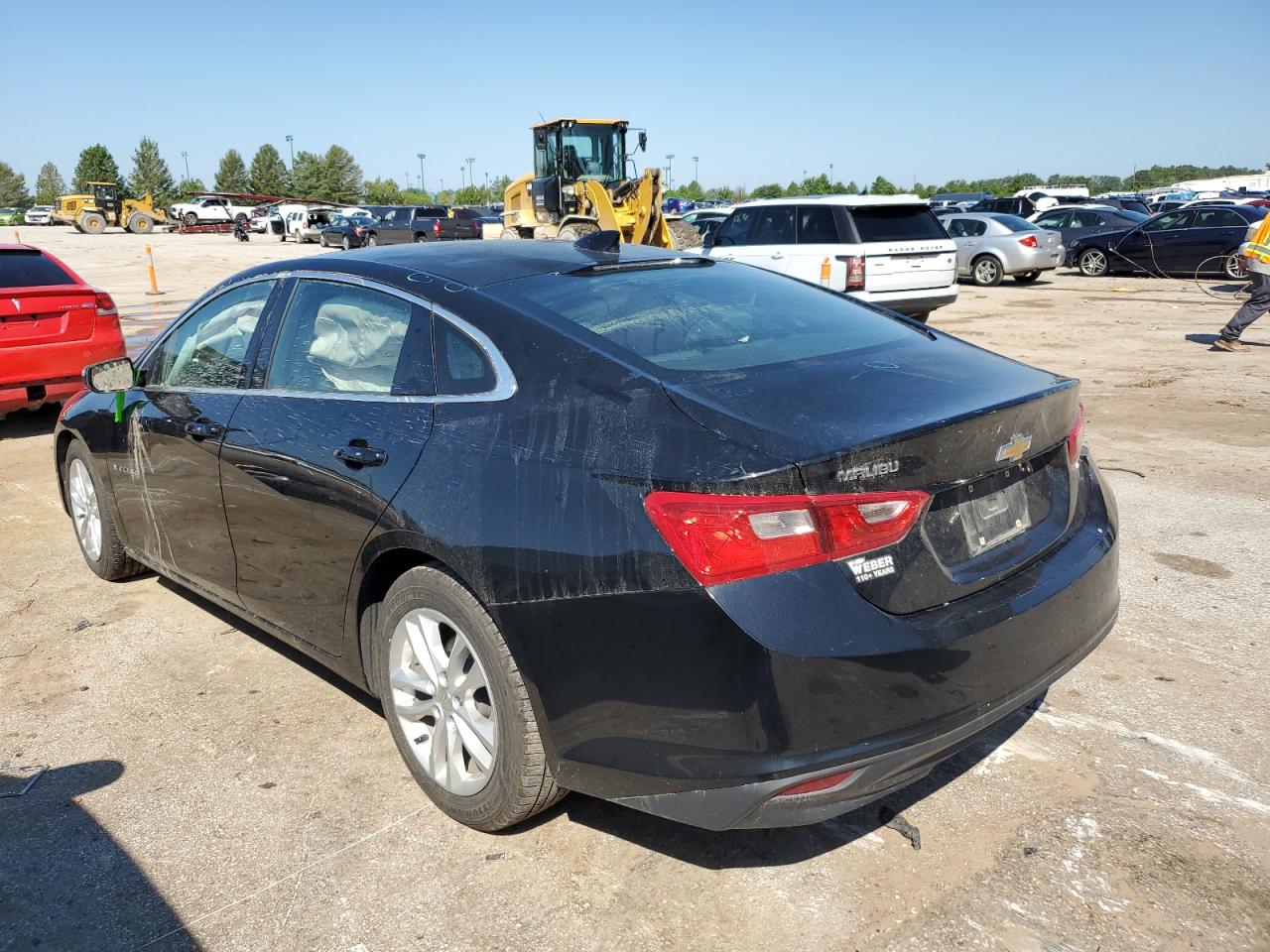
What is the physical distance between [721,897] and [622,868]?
295 millimetres

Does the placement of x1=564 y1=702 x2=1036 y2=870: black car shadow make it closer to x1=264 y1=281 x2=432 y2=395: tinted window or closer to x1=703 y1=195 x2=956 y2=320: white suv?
x1=264 y1=281 x2=432 y2=395: tinted window

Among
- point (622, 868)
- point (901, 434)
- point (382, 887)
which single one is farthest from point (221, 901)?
point (901, 434)

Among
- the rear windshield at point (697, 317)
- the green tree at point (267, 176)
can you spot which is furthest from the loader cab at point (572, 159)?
the green tree at point (267, 176)

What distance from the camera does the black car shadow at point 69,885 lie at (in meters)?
2.58

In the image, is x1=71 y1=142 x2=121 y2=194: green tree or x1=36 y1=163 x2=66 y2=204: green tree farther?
x1=36 y1=163 x2=66 y2=204: green tree

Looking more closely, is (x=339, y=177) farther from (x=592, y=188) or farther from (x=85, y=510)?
(x=85, y=510)

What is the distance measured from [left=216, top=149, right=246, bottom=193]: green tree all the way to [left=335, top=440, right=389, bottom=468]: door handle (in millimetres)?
124472

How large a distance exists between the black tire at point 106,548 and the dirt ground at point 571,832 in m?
0.27

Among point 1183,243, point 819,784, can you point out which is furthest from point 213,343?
point 1183,243

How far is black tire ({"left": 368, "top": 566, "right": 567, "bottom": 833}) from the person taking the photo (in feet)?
8.70

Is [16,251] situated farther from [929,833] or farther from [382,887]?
[929,833]

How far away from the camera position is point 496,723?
2713 mm

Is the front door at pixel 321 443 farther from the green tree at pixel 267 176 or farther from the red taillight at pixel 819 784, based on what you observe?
the green tree at pixel 267 176

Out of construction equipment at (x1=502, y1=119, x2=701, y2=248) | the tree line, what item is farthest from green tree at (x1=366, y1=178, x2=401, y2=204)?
construction equipment at (x1=502, y1=119, x2=701, y2=248)
